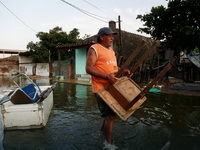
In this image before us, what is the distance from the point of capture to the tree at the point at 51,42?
24234 millimetres

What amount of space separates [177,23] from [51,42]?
1763 centimetres

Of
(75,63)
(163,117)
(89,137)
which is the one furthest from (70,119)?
(75,63)

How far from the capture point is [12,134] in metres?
3.46

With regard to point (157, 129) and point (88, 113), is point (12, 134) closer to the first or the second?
point (88, 113)

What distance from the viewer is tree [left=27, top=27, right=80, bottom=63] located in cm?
2423

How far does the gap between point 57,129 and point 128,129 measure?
1.49 metres

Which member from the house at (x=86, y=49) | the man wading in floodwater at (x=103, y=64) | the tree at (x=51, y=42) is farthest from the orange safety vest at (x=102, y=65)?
the tree at (x=51, y=42)

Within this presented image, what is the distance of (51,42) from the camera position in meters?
24.3

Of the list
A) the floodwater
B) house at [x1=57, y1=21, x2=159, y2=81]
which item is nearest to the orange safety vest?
the floodwater

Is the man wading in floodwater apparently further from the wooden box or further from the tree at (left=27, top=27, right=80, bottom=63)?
the tree at (left=27, top=27, right=80, bottom=63)

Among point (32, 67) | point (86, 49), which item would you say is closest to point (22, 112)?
point (86, 49)

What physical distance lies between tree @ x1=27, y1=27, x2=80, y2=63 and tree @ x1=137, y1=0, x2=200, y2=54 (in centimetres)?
1443

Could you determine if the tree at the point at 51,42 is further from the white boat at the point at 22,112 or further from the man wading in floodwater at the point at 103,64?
the man wading in floodwater at the point at 103,64

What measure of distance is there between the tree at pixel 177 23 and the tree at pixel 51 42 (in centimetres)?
1443
